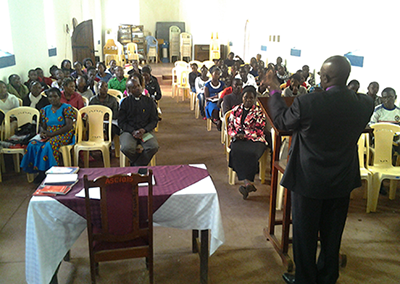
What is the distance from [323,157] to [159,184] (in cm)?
112

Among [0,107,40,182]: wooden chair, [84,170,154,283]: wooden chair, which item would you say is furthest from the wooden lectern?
[0,107,40,182]: wooden chair

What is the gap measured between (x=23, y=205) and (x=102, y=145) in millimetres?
1107

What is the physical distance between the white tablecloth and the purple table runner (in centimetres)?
4

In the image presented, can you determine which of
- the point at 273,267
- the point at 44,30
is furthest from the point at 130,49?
the point at 273,267

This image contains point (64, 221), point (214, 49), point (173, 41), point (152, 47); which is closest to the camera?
point (64, 221)

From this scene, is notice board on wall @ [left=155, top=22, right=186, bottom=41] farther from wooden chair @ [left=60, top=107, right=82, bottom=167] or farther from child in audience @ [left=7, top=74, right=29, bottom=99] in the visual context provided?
wooden chair @ [left=60, top=107, right=82, bottom=167]

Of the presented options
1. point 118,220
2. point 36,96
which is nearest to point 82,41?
point 36,96

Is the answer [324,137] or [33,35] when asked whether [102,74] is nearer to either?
[33,35]

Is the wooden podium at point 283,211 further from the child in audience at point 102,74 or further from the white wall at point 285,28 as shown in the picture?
the child in audience at point 102,74

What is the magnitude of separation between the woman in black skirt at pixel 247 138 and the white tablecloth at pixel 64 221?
5.12ft

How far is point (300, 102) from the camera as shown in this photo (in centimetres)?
207

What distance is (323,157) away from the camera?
84.7 inches

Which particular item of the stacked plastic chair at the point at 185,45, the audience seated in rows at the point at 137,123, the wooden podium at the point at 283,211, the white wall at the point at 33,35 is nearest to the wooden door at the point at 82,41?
the white wall at the point at 33,35

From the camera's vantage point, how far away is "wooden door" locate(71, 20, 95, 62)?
10512mm
